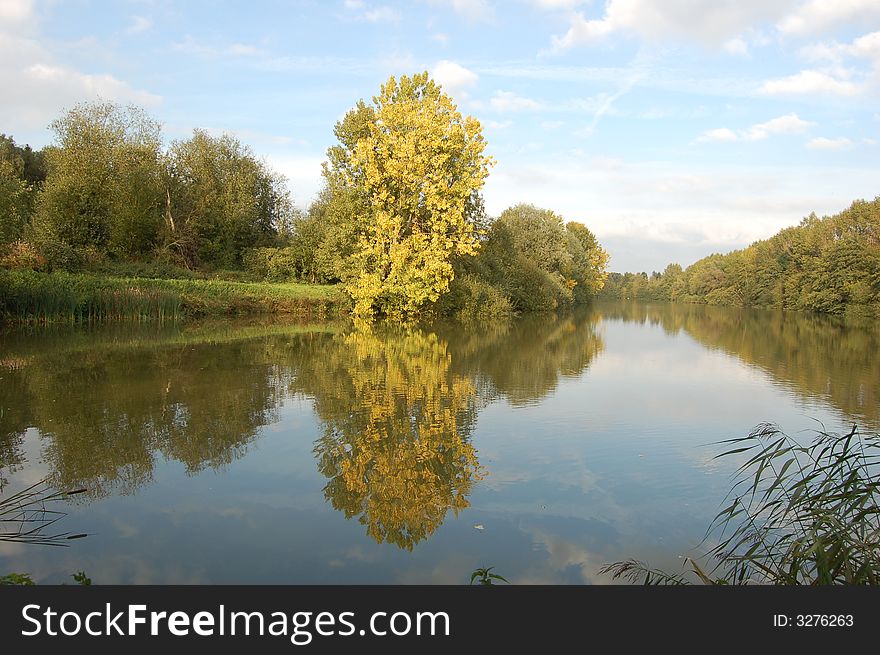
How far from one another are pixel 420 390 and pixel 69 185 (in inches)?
1204

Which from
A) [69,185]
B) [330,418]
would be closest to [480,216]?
[69,185]

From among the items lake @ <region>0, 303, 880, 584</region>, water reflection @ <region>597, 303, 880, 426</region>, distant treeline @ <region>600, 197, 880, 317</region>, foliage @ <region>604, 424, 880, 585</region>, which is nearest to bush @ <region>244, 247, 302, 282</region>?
lake @ <region>0, 303, 880, 584</region>

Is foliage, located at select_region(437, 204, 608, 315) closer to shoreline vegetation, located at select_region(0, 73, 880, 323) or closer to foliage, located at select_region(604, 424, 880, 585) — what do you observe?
shoreline vegetation, located at select_region(0, 73, 880, 323)

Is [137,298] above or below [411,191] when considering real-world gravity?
below

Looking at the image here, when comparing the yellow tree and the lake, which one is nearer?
the lake

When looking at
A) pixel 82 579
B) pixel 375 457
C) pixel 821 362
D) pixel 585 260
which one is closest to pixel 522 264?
pixel 585 260

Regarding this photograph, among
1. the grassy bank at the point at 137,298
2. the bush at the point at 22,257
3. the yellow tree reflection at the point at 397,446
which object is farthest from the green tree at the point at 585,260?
the yellow tree reflection at the point at 397,446

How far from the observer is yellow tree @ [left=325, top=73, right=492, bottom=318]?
85.4ft

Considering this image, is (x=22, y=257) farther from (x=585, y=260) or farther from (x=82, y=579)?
(x=585, y=260)

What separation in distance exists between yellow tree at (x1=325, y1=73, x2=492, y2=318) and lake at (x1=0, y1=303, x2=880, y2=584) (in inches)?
459

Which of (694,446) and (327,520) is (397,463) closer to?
(327,520)

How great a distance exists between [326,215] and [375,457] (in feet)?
100

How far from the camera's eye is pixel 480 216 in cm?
3650

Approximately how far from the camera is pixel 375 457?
6.68 metres
